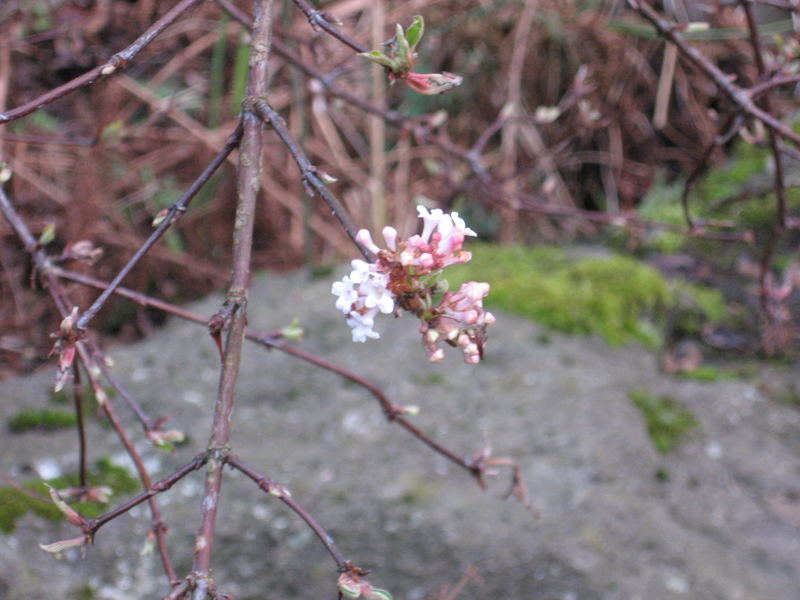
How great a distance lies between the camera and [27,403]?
2.02 meters

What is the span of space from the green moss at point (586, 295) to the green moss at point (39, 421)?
1.21 m

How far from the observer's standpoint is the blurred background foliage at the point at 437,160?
266 centimetres

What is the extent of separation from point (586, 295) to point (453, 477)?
2.98 ft

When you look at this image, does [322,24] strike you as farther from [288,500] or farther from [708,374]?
[708,374]

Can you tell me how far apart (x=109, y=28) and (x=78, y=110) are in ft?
1.29

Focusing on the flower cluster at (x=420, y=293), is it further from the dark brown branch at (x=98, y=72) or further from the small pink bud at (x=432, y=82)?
the dark brown branch at (x=98, y=72)

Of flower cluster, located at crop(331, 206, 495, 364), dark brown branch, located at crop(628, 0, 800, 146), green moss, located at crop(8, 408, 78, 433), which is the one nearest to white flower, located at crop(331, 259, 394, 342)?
flower cluster, located at crop(331, 206, 495, 364)

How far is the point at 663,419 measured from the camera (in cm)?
209

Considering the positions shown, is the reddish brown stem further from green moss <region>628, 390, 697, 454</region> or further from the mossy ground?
the mossy ground

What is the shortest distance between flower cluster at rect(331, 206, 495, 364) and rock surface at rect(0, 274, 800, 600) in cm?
91

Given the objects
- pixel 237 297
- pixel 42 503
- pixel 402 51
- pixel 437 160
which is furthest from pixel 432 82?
pixel 437 160

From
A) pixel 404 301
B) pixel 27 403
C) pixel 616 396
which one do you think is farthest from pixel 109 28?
pixel 404 301

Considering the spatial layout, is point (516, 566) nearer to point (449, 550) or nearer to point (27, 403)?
point (449, 550)

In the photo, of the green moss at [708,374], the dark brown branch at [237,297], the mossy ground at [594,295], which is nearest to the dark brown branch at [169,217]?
the dark brown branch at [237,297]
